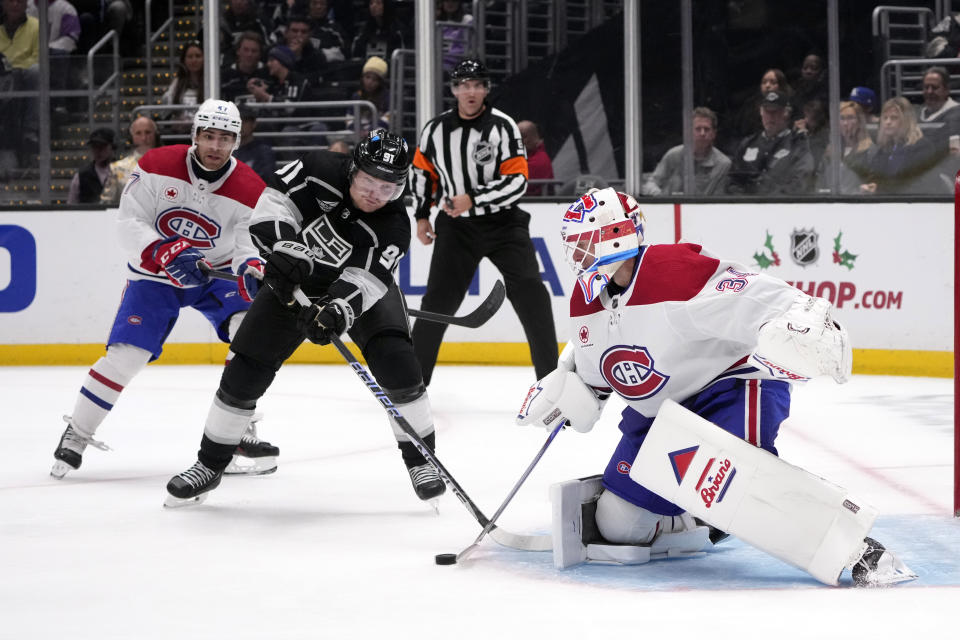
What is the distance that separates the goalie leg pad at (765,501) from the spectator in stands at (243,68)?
17.3 ft

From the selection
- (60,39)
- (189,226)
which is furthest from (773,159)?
(60,39)

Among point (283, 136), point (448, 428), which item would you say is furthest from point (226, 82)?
point (448, 428)

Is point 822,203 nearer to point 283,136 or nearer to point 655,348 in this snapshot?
point 283,136

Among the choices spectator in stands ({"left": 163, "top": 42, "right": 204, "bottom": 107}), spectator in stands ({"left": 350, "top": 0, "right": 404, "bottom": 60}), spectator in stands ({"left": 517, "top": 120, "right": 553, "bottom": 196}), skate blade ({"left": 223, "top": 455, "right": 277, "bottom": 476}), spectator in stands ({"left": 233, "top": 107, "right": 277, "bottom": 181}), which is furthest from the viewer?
spectator in stands ({"left": 350, "top": 0, "right": 404, "bottom": 60})

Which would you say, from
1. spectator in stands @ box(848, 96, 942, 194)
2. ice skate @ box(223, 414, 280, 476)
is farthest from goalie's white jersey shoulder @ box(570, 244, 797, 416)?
spectator in stands @ box(848, 96, 942, 194)

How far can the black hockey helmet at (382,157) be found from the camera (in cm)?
308

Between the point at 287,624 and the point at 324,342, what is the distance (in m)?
0.91

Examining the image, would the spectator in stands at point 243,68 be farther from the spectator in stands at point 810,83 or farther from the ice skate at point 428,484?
the ice skate at point 428,484

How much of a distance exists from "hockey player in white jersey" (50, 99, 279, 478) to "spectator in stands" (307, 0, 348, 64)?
3.86m

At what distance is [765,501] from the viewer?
245cm

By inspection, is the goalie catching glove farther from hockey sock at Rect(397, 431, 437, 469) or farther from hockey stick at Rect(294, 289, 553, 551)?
hockey sock at Rect(397, 431, 437, 469)

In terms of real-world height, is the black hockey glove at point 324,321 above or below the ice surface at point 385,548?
above

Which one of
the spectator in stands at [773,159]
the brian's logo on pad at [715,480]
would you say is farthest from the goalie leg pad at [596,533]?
the spectator in stands at [773,159]

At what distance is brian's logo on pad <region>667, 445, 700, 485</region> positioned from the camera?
2510 mm
